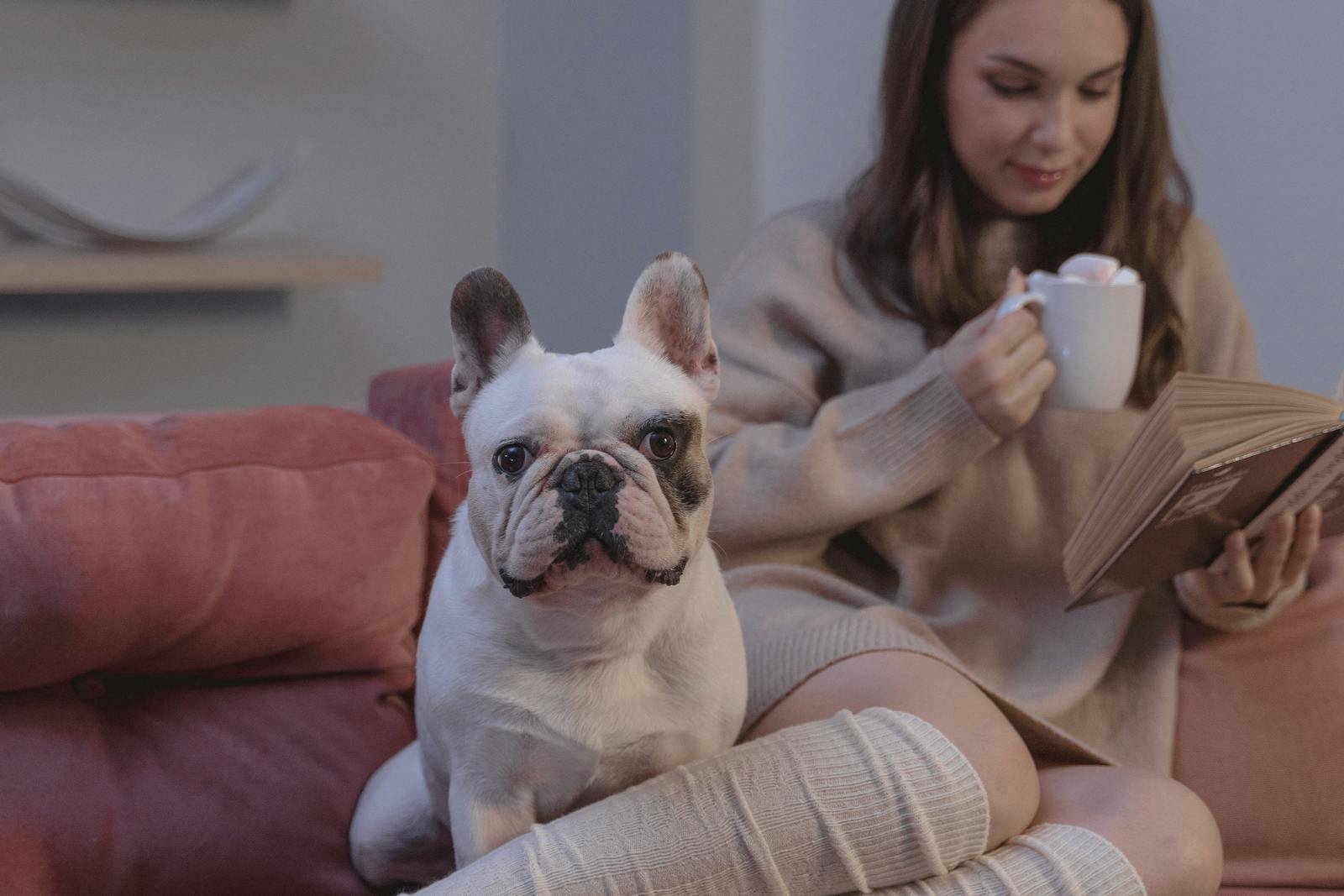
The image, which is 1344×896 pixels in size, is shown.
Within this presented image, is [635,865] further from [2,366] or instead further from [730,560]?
[2,366]

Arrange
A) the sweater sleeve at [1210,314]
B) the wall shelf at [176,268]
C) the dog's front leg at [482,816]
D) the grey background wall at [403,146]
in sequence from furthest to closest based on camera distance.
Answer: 1. the grey background wall at [403,146]
2. the wall shelf at [176,268]
3. the sweater sleeve at [1210,314]
4. the dog's front leg at [482,816]

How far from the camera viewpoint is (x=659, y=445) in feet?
2.77

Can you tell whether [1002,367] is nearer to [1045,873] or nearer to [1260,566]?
[1260,566]

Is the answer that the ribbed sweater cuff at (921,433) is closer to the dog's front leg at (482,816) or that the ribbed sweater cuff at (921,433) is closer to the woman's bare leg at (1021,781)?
the woman's bare leg at (1021,781)

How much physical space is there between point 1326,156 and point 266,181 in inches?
60.2

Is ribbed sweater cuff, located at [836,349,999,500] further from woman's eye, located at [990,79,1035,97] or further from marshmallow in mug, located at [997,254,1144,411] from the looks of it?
woman's eye, located at [990,79,1035,97]

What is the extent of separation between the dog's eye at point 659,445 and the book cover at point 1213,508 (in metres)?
0.38

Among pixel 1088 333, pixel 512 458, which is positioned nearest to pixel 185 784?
pixel 512 458

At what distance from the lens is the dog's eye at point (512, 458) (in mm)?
830

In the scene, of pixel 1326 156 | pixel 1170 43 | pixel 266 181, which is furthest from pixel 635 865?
pixel 266 181

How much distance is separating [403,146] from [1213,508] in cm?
173

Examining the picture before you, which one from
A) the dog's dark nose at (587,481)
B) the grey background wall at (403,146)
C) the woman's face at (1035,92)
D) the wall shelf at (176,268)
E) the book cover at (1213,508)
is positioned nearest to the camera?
the dog's dark nose at (587,481)

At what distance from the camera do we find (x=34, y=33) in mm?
2133

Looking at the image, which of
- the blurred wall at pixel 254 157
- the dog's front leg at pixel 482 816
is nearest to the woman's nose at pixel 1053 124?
the dog's front leg at pixel 482 816
